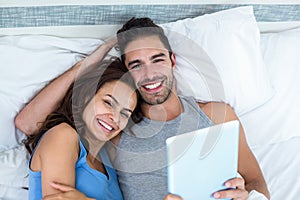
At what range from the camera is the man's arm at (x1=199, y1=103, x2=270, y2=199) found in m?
1.44

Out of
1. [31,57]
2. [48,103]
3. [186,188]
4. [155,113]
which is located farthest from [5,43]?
[186,188]

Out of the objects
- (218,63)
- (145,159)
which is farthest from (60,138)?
(218,63)

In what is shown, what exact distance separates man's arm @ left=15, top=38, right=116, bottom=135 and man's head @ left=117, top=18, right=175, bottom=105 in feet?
0.58

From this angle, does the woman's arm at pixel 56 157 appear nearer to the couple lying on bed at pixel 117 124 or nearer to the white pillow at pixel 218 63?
the couple lying on bed at pixel 117 124

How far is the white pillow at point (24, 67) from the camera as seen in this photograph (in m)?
1.46

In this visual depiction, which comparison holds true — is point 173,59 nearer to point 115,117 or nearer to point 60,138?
point 115,117

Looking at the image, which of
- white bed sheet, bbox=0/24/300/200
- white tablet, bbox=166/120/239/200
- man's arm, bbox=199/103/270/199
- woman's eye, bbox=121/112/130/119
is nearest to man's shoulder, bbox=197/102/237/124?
man's arm, bbox=199/103/270/199

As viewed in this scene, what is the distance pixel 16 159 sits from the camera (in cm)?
142

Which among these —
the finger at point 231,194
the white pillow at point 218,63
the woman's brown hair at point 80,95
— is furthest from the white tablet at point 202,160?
the white pillow at point 218,63

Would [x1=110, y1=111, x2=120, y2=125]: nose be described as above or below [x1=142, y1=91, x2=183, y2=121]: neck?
above

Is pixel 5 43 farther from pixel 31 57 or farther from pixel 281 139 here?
pixel 281 139

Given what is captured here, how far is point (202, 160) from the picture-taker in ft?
3.55

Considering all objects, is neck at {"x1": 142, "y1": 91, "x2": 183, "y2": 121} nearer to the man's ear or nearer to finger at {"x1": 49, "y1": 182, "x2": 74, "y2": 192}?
the man's ear

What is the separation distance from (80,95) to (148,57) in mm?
261
